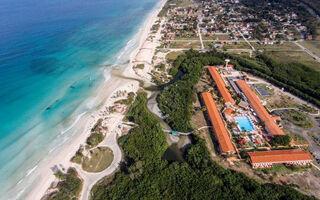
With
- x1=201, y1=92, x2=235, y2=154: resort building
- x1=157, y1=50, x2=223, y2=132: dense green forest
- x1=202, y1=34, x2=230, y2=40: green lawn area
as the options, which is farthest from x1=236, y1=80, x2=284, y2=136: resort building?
x1=202, y1=34, x2=230, y2=40: green lawn area

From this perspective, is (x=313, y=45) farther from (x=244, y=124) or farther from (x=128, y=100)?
(x=128, y=100)

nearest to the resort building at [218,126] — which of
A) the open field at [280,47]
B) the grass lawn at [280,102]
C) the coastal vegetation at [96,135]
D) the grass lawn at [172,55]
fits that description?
the grass lawn at [280,102]

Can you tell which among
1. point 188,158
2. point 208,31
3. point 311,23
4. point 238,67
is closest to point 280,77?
point 238,67

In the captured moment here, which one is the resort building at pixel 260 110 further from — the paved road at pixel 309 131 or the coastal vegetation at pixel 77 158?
the coastal vegetation at pixel 77 158

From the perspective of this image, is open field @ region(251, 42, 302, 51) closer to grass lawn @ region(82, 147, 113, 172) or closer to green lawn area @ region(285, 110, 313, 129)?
green lawn area @ region(285, 110, 313, 129)

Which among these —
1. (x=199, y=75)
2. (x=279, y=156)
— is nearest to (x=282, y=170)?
(x=279, y=156)
